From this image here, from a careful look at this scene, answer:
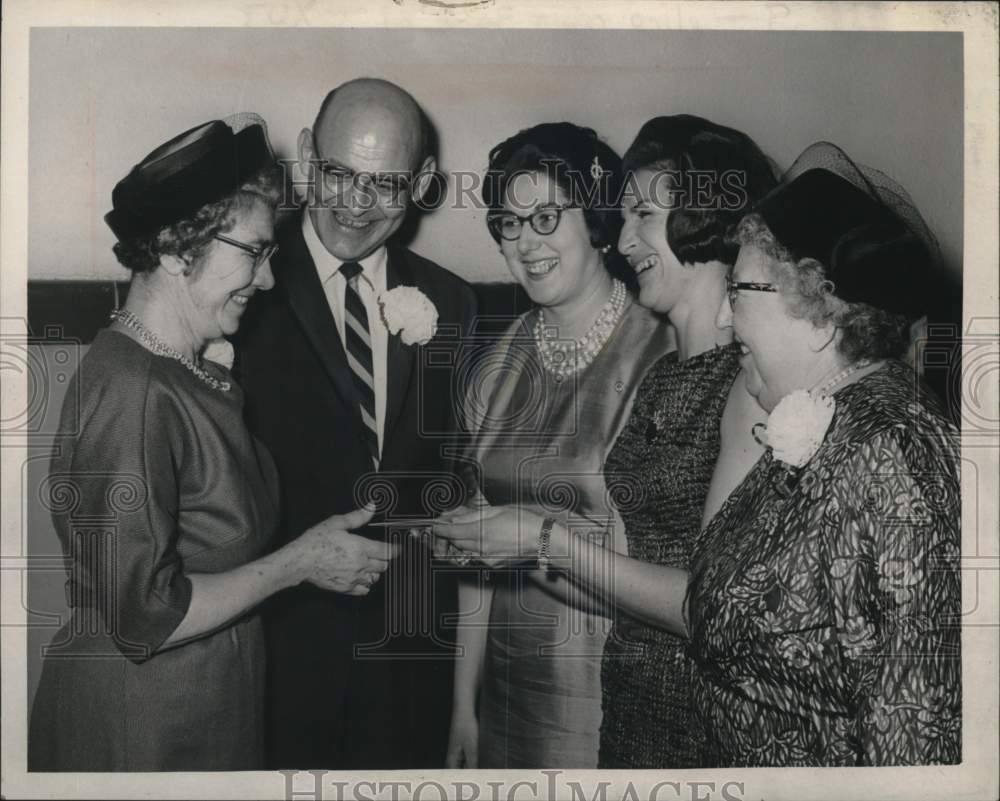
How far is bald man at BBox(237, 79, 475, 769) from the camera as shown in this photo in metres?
2.93

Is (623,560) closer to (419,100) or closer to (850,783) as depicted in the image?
(850,783)

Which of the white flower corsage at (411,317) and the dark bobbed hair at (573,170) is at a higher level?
the dark bobbed hair at (573,170)

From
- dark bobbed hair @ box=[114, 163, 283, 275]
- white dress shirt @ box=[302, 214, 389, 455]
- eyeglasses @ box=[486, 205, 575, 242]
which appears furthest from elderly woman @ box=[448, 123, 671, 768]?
dark bobbed hair @ box=[114, 163, 283, 275]

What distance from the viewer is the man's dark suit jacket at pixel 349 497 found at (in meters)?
2.92

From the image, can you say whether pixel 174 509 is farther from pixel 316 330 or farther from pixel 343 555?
pixel 316 330

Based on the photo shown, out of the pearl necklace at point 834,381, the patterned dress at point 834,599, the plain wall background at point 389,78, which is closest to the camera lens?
the patterned dress at point 834,599

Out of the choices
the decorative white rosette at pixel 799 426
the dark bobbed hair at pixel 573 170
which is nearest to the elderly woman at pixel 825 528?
the decorative white rosette at pixel 799 426

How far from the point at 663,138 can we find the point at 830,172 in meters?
0.45

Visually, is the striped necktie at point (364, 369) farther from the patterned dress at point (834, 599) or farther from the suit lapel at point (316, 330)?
the patterned dress at point (834, 599)

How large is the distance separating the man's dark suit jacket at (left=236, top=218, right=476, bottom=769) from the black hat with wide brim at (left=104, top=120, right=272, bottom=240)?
0.70 feet

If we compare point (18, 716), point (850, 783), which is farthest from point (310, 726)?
point (850, 783)

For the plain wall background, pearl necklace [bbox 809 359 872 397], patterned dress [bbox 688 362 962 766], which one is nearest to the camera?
patterned dress [bbox 688 362 962 766]

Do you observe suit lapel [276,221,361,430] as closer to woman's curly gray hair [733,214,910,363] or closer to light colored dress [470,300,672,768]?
light colored dress [470,300,672,768]

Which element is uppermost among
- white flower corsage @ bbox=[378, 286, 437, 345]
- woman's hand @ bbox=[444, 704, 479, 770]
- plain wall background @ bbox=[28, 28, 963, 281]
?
plain wall background @ bbox=[28, 28, 963, 281]
